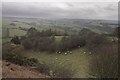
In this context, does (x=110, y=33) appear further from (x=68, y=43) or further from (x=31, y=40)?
(x=31, y=40)

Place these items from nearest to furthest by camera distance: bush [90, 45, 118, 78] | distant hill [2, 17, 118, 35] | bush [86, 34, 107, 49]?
bush [90, 45, 118, 78] → bush [86, 34, 107, 49] → distant hill [2, 17, 118, 35]

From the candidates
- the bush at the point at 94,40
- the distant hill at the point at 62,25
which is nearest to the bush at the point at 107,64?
the bush at the point at 94,40

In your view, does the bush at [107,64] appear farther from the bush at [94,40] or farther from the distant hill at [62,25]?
the distant hill at [62,25]

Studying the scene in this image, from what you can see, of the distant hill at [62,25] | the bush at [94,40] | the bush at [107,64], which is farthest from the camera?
the distant hill at [62,25]

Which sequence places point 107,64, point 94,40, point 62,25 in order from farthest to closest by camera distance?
point 62,25
point 94,40
point 107,64

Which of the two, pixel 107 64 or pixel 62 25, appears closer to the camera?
pixel 107 64

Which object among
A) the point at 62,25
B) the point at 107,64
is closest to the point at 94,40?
the point at 62,25

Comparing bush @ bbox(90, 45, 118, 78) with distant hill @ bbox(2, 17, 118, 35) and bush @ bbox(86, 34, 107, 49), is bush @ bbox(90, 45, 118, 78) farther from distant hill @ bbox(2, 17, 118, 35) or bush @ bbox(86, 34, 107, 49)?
distant hill @ bbox(2, 17, 118, 35)

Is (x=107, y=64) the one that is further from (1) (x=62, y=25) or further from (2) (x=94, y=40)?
(1) (x=62, y=25)

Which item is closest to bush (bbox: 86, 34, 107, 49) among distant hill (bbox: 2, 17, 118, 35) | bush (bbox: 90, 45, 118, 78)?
distant hill (bbox: 2, 17, 118, 35)

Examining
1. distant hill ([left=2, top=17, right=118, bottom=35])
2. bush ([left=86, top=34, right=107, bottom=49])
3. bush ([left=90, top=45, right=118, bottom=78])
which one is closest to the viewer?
bush ([left=90, top=45, right=118, bottom=78])

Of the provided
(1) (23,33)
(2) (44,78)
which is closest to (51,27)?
(1) (23,33)
